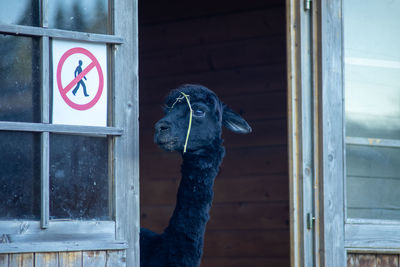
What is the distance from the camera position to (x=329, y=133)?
14.9 ft

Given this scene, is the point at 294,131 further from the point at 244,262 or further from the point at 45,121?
the point at 244,262

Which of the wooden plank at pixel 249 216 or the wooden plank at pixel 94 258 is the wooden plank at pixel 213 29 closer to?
the wooden plank at pixel 249 216

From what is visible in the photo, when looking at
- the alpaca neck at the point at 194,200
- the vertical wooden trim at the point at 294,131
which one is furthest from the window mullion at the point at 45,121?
the vertical wooden trim at the point at 294,131

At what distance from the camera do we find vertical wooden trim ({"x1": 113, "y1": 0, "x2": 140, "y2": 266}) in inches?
146

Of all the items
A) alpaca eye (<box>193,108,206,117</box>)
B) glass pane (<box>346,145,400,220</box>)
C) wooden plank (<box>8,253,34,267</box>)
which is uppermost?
alpaca eye (<box>193,108,206,117</box>)

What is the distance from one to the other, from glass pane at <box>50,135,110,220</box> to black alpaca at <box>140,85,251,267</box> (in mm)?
849

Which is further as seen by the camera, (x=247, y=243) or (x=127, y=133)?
(x=247, y=243)

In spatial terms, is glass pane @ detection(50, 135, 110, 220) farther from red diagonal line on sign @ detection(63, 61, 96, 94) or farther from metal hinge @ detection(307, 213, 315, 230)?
metal hinge @ detection(307, 213, 315, 230)

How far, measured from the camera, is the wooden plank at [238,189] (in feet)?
21.3

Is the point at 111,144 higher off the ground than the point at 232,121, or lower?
lower

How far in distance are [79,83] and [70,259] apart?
849mm

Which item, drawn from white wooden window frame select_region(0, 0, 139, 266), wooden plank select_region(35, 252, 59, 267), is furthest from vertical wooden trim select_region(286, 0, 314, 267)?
wooden plank select_region(35, 252, 59, 267)

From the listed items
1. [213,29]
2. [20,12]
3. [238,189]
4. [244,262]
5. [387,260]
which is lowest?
[244,262]

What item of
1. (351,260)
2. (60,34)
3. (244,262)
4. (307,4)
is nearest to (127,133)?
(60,34)
